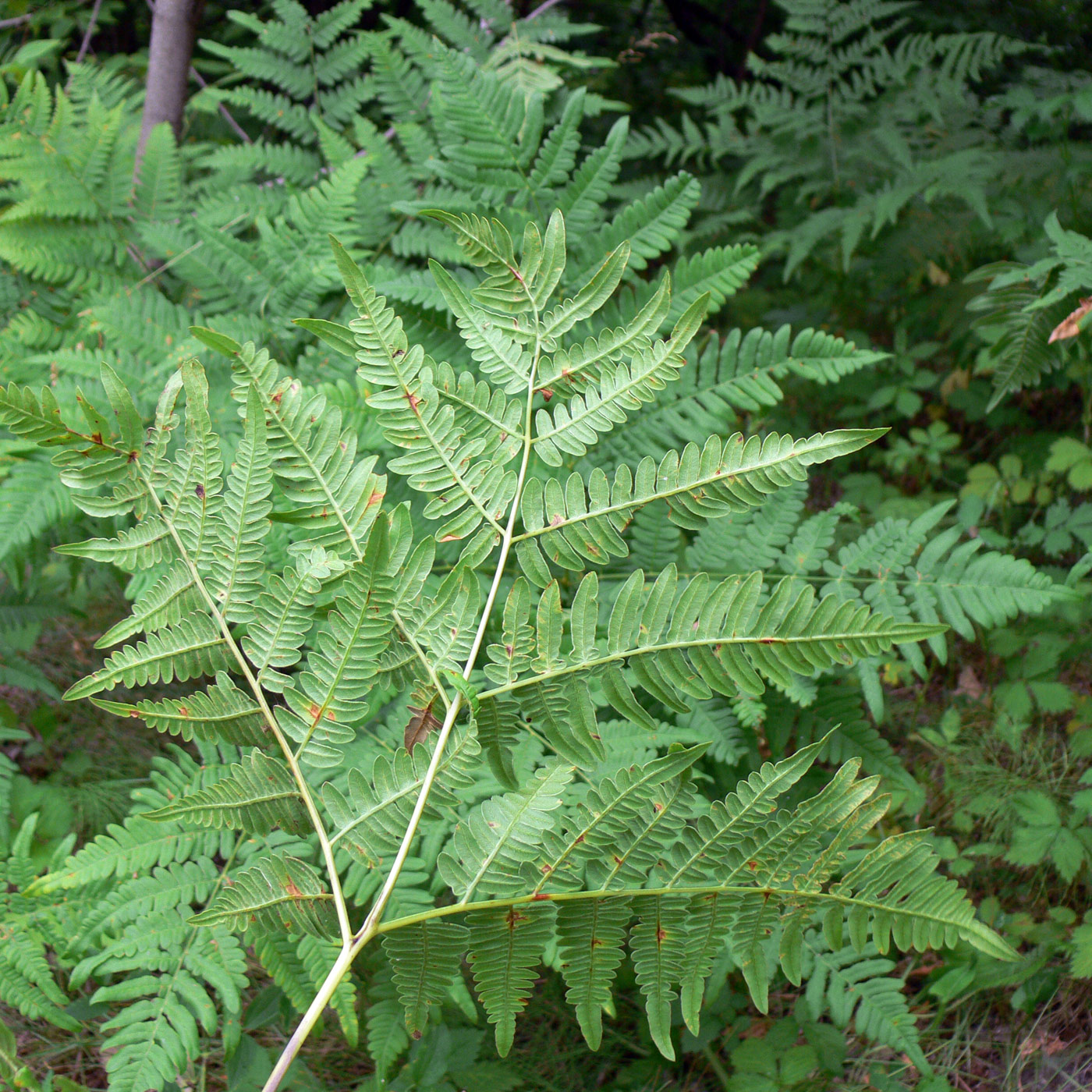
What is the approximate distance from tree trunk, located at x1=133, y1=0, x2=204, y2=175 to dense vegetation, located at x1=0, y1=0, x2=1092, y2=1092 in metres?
0.09

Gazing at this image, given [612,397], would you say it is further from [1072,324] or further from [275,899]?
[1072,324]

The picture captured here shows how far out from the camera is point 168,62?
2.45 m

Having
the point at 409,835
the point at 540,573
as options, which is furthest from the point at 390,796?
the point at 540,573

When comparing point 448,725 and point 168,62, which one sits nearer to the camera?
point 448,725

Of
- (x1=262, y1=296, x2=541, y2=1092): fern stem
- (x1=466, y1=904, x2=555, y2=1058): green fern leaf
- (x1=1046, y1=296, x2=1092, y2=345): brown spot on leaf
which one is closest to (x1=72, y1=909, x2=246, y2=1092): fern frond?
(x1=262, y1=296, x2=541, y2=1092): fern stem

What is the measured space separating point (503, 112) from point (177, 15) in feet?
4.52

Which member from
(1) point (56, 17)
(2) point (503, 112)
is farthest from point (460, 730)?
(1) point (56, 17)

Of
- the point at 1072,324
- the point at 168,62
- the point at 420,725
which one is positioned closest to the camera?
the point at 420,725

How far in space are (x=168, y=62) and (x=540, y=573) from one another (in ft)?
8.20

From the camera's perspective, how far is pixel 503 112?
1774 mm

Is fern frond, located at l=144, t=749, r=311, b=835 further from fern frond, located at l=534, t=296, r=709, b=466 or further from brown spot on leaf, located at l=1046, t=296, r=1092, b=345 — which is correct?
brown spot on leaf, located at l=1046, t=296, r=1092, b=345

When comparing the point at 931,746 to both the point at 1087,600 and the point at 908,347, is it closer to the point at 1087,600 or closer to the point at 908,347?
the point at 1087,600

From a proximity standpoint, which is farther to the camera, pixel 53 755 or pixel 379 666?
pixel 53 755

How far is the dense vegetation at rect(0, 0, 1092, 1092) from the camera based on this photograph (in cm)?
79
